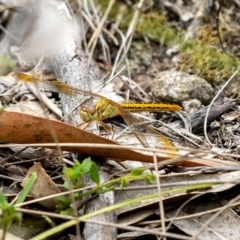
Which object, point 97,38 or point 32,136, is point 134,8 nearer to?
point 97,38

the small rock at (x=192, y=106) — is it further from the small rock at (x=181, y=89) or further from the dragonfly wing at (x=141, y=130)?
the dragonfly wing at (x=141, y=130)

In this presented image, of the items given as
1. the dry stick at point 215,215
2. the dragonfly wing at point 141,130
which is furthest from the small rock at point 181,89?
the dry stick at point 215,215

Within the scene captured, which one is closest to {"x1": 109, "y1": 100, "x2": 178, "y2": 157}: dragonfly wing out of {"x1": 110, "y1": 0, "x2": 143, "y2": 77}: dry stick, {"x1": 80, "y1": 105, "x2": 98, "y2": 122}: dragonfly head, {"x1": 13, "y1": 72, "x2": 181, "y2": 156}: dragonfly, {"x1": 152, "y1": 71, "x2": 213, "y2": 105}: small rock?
{"x1": 13, "y1": 72, "x2": 181, "y2": 156}: dragonfly

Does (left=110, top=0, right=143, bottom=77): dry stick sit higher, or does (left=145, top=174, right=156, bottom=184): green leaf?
(left=145, top=174, right=156, bottom=184): green leaf

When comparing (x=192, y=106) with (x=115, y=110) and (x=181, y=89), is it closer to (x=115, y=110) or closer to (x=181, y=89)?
(x=181, y=89)

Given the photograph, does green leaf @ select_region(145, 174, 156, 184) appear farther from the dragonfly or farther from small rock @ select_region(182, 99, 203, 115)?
small rock @ select_region(182, 99, 203, 115)
